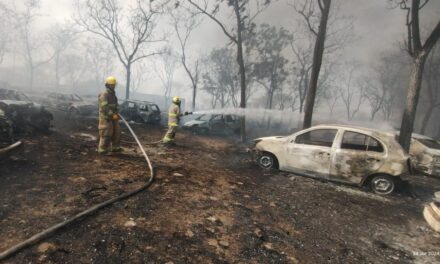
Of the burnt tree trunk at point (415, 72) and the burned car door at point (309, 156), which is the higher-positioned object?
the burnt tree trunk at point (415, 72)

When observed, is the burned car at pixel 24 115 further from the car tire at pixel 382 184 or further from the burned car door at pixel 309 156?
the car tire at pixel 382 184

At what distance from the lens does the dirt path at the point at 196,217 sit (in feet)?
10.8

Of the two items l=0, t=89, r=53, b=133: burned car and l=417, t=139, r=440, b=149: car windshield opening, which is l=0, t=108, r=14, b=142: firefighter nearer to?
l=0, t=89, r=53, b=133: burned car

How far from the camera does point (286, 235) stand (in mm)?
4020

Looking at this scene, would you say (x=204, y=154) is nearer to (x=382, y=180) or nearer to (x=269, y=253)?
(x=382, y=180)

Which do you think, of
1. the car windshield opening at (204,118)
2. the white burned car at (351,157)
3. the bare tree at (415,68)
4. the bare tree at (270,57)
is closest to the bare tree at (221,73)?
the bare tree at (270,57)

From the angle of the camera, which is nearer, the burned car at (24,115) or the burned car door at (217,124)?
the burned car at (24,115)

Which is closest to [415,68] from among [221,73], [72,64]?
[221,73]

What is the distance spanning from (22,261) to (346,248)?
383 cm

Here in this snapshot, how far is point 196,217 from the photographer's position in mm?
4230

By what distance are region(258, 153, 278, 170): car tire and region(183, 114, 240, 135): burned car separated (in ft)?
27.9

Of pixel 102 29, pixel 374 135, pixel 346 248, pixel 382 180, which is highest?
pixel 102 29

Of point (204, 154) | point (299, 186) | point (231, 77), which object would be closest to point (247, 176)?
point (299, 186)

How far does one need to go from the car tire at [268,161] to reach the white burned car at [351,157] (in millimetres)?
317
